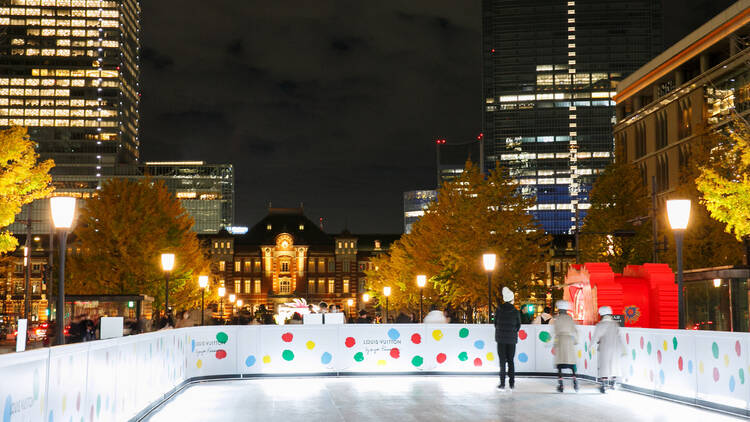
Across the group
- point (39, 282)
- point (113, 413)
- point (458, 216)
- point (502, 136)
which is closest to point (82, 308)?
point (458, 216)

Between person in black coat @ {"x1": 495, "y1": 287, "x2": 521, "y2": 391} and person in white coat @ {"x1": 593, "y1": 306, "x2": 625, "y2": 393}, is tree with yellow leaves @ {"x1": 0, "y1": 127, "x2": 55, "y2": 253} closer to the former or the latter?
person in black coat @ {"x1": 495, "y1": 287, "x2": 521, "y2": 391}

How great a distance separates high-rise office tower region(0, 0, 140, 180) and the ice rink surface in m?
181

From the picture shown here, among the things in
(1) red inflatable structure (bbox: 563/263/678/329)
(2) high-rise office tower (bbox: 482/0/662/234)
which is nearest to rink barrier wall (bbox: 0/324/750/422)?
(1) red inflatable structure (bbox: 563/263/678/329)

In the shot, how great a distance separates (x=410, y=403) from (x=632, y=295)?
44.4ft

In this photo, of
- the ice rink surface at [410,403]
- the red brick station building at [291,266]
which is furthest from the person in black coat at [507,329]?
the red brick station building at [291,266]

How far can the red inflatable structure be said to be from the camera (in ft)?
82.1

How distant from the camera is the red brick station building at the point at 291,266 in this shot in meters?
120

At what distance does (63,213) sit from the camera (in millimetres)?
14250

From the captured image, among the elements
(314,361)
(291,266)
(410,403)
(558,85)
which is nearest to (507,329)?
(410,403)

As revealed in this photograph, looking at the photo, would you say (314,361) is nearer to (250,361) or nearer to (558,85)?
(250,361)

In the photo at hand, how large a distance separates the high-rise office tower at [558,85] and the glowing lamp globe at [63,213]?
180689 millimetres

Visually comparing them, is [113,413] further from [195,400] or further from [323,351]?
[323,351]

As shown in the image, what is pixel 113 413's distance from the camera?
11.5 meters

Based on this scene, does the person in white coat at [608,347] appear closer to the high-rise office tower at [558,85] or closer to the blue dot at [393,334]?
the blue dot at [393,334]
